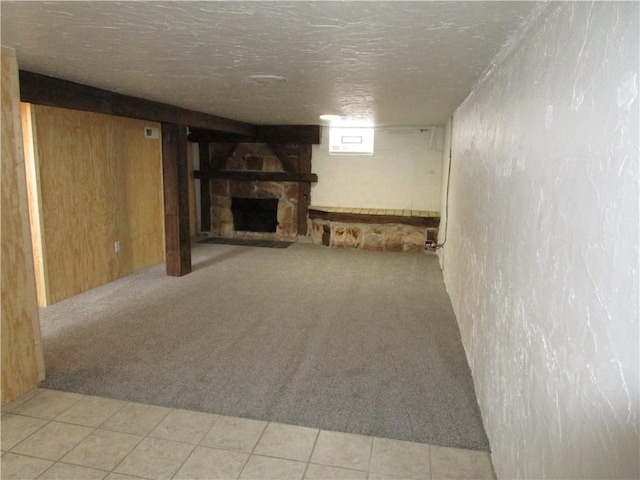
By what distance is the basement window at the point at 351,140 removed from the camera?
615 centimetres

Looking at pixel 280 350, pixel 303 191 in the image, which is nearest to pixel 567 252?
pixel 280 350

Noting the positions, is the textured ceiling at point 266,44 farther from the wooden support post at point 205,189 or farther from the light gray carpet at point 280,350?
the wooden support post at point 205,189

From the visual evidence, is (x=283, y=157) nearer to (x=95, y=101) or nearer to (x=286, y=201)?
(x=286, y=201)

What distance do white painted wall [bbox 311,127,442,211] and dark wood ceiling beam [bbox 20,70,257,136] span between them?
7.64 ft

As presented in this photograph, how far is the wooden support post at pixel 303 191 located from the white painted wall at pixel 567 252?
14.8 ft

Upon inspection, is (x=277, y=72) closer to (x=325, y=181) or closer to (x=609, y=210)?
(x=609, y=210)

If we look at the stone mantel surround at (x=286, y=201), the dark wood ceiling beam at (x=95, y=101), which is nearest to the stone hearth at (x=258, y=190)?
the stone mantel surround at (x=286, y=201)

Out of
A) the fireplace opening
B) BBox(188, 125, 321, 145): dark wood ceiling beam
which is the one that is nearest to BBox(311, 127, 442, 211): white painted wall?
BBox(188, 125, 321, 145): dark wood ceiling beam

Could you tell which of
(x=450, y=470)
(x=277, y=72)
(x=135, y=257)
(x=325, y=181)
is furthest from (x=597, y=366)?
(x=325, y=181)

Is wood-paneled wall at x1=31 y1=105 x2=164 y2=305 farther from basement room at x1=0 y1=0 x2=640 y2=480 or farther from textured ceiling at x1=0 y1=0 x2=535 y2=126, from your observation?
textured ceiling at x1=0 y1=0 x2=535 y2=126

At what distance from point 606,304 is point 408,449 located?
4.41 ft

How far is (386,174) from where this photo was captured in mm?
6156

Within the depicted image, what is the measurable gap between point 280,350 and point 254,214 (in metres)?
4.16

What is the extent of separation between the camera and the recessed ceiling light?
2.51 meters
